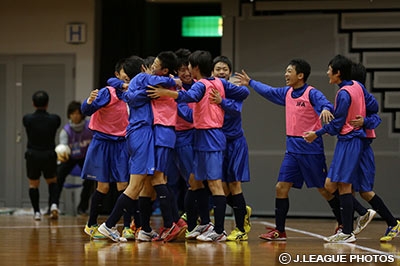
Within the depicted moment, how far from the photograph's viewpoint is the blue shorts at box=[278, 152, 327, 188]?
7.50 meters

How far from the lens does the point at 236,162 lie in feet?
25.1

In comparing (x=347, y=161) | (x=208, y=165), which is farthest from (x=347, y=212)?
(x=208, y=165)

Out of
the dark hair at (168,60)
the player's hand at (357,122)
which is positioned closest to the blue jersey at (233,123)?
the dark hair at (168,60)

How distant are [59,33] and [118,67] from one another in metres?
5.52

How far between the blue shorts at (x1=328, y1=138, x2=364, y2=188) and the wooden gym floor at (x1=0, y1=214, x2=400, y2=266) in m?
0.57

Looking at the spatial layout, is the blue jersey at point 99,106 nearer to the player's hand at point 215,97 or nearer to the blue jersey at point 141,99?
the blue jersey at point 141,99

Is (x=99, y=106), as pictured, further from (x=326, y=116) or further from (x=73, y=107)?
(x=73, y=107)

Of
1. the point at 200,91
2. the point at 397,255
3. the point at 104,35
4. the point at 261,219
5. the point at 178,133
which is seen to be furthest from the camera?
the point at 104,35

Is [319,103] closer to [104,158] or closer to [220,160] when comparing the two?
[220,160]

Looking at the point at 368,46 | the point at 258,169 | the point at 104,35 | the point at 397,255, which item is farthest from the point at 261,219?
the point at 397,255

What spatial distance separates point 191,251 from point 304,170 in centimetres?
157

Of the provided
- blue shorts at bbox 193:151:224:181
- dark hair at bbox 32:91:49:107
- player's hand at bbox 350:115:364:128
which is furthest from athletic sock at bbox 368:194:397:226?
dark hair at bbox 32:91:49:107

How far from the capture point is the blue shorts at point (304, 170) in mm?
7504

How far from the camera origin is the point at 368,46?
12031mm
